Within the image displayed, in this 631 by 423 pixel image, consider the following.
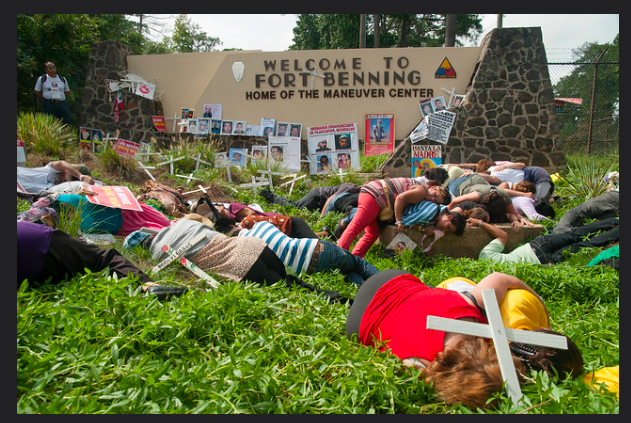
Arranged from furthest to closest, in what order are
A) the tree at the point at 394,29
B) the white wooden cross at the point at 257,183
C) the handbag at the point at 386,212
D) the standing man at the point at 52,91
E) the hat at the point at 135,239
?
1. the tree at the point at 394,29
2. the standing man at the point at 52,91
3. the white wooden cross at the point at 257,183
4. the handbag at the point at 386,212
5. the hat at the point at 135,239

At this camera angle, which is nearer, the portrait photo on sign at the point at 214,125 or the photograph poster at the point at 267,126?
the photograph poster at the point at 267,126

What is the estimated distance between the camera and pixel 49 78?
385 inches

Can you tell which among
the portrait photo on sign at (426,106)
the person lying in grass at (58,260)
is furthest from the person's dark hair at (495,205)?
the portrait photo on sign at (426,106)

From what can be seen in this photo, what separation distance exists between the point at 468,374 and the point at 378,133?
9714mm

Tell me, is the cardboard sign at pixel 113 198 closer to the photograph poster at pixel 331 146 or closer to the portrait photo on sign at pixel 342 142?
the photograph poster at pixel 331 146

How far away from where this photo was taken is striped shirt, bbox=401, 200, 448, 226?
5.23m

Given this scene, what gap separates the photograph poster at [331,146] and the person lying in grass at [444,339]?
866 cm

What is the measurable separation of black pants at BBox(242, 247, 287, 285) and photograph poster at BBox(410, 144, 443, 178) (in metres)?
7.39

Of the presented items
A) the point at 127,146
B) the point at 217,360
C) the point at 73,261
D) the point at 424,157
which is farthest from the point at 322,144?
the point at 217,360

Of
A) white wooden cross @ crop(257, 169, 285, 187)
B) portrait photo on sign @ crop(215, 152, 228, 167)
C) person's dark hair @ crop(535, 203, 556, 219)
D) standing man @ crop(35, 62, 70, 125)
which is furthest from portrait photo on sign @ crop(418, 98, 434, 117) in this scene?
standing man @ crop(35, 62, 70, 125)

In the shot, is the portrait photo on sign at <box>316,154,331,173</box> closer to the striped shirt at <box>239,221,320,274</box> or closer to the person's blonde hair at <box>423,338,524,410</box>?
the striped shirt at <box>239,221,320,274</box>

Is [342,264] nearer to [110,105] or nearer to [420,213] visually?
[420,213]

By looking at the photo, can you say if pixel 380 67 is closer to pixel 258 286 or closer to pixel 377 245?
pixel 377 245

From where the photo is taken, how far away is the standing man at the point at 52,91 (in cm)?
974
